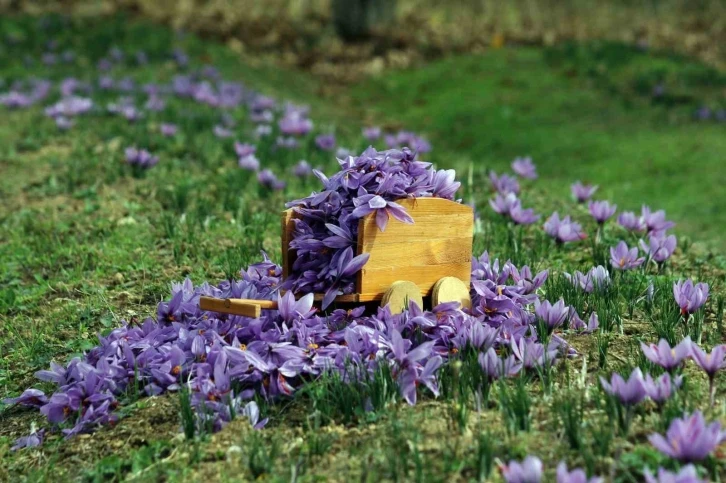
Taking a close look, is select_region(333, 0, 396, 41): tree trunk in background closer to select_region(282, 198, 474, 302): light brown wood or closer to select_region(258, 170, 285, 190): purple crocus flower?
select_region(258, 170, 285, 190): purple crocus flower

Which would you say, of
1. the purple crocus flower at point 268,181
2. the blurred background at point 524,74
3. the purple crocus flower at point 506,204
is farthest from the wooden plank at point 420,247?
the blurred background at point 524,74

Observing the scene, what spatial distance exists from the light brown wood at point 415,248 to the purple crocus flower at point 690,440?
121 cm

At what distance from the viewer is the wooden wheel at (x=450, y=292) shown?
10.7 ft

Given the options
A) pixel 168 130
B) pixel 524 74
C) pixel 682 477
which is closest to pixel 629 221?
pixel 682 477

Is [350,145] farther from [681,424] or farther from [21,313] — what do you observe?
[681,424]

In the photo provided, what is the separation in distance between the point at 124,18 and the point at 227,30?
1632 millimetres

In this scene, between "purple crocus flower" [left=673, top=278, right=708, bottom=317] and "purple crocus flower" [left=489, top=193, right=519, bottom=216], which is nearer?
"purple crocus flower" [left=673, top=278, right=708, bottom=317]

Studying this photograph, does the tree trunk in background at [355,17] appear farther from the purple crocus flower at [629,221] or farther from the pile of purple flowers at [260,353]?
the pile of purple flowers at [260,353]

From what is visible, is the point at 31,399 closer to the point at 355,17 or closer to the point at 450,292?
the point at 450,292

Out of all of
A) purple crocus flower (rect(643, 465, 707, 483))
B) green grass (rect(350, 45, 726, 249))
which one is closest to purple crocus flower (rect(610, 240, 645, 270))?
purple crocus flower (rect(643, 465, 707, 483))

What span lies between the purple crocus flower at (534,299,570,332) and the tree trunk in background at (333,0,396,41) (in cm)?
1107

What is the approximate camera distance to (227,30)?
45.6 ft

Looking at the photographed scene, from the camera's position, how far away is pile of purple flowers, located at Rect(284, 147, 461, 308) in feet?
10.1

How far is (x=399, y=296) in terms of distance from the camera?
3.18 meters
